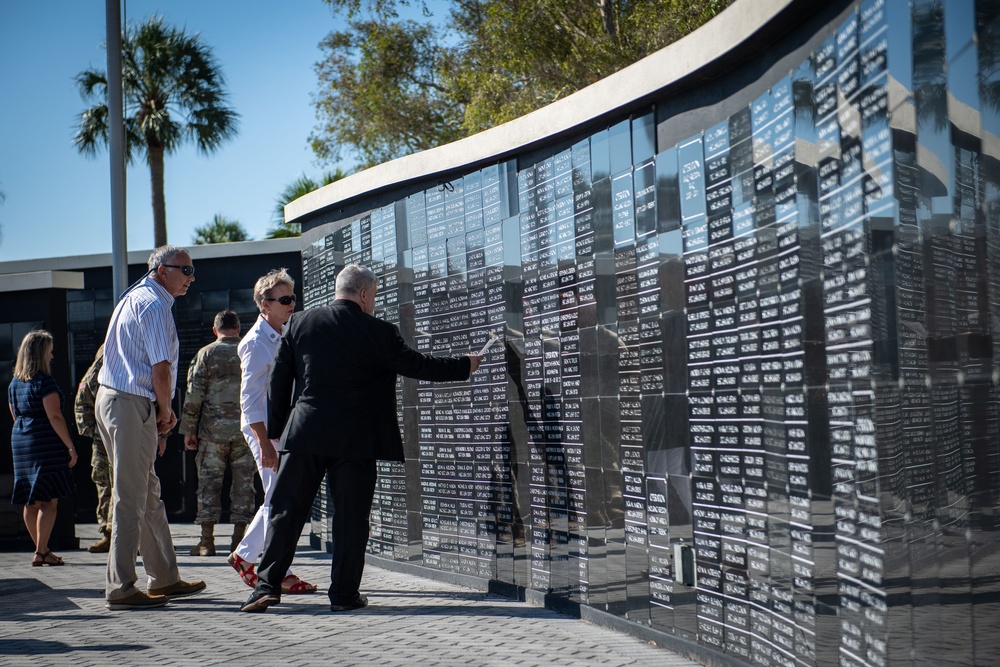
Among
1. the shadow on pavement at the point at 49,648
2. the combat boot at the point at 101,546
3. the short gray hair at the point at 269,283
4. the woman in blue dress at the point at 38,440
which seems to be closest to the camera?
the shadow on pavement at the point at 49,648

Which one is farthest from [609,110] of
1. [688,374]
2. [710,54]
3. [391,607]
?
[391,607]

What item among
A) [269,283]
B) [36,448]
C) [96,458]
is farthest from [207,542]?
[269,283]

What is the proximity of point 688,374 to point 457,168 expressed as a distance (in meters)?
2.87

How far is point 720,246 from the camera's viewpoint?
4723 millimetres

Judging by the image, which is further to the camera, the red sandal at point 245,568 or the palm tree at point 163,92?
the palm tree at point 163,92

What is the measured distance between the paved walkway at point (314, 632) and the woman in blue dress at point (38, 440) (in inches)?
72.0

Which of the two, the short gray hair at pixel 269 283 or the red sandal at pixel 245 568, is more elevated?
the short gray hair at pixel 269 283

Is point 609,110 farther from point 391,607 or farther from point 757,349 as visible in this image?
point 391,607

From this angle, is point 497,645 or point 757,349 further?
point 497,645

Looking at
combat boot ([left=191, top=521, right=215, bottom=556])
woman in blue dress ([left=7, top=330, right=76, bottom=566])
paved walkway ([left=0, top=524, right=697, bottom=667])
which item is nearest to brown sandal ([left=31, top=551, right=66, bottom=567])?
woman in blue dress ([left=7, top=330, right=76, bottom=566])

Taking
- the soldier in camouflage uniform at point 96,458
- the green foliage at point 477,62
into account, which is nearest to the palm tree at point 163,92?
the green foliage at point 477,62

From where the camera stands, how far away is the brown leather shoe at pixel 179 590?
23.5 feet

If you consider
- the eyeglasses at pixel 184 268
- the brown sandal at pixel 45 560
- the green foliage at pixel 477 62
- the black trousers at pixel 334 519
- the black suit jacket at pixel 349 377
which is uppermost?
the green foliage at pixel 477 62

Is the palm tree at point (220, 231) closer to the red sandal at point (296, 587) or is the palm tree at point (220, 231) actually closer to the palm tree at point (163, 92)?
the palm tree at point (163, 92)
